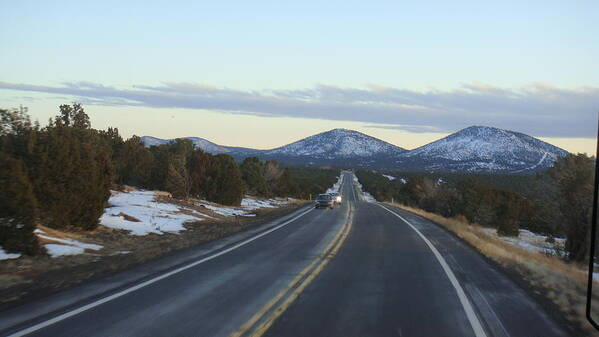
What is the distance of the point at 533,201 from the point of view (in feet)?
111

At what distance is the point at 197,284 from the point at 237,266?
2562 millimetres

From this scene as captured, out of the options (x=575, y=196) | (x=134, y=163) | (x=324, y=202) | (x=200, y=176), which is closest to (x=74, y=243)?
(x=575, y=196)

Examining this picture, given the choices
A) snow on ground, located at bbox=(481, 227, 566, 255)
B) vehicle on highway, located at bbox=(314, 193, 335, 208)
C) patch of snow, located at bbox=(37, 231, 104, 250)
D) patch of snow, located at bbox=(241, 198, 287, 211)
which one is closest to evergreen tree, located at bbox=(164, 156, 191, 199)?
patch of snow, located at bbox=(241, 198, 287, 211)

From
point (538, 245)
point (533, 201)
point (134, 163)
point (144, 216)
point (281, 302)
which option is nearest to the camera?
point (281, 302)

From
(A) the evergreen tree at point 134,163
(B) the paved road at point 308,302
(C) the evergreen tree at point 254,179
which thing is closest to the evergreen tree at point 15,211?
(B) the paved road at point 308,302

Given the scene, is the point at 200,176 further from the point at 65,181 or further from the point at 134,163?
the point at 65,181

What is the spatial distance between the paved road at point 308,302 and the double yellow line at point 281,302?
0.02 meters

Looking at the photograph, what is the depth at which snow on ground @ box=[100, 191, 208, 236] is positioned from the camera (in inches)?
807

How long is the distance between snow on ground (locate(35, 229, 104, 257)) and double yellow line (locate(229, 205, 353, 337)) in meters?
6.51

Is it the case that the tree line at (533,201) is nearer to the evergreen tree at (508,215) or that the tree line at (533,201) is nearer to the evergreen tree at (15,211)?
the evergreen tree at (508,215)

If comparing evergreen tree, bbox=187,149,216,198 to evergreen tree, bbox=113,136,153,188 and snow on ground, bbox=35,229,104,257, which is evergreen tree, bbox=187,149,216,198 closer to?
evergreen tree, bbox=113,136,153,188

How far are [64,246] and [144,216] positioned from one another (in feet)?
28.4

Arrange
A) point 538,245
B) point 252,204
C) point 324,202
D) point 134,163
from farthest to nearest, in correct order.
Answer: point 252,204
point 324,202
point 134,163
point 538,245

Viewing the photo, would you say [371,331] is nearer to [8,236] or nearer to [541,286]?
[541,286]
